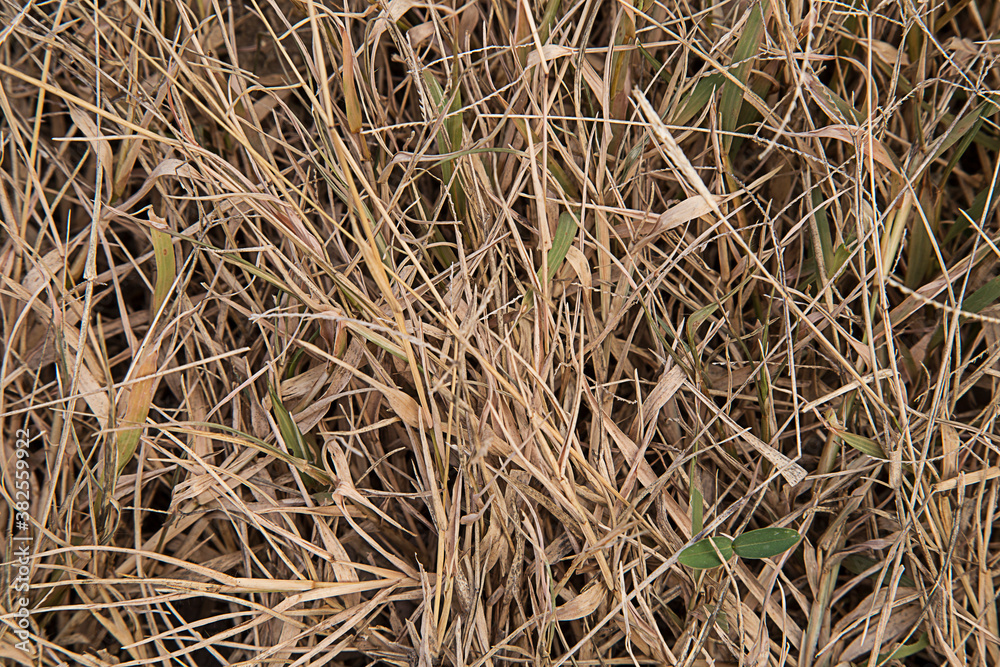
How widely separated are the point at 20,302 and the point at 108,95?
0.22 metres

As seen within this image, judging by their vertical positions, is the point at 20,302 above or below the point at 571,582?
above

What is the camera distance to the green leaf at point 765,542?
1.65 ft

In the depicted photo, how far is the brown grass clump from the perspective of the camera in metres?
0.53

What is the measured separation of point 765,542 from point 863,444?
0.12 meters

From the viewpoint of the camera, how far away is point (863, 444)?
0.52m

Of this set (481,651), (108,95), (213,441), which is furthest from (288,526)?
(108,95)

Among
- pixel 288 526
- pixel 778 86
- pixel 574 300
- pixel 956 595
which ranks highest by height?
pixel 778 86

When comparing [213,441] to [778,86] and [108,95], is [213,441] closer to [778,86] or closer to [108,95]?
[108,95]

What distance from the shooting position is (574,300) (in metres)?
0.59

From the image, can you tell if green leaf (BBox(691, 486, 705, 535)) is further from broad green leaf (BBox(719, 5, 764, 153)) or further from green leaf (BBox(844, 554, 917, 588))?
broad green leaf (BBox(719, 5, 764, 153))

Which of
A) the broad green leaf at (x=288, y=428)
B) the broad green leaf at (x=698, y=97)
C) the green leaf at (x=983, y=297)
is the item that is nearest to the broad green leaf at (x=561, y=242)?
the broad green leaf at (x=698, y=97)

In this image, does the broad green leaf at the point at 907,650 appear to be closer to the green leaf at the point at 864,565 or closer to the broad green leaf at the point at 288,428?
the green leaf at the point at 864,565

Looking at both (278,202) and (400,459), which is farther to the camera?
(400,459)

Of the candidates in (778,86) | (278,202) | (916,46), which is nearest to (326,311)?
(278,202)
